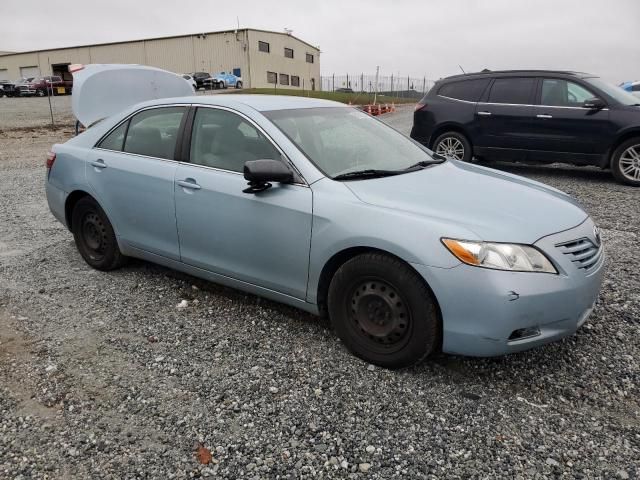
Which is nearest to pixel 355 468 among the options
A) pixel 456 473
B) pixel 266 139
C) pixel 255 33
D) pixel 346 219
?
pixel 456 473

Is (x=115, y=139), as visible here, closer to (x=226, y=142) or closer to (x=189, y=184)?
(x=189, y=184)

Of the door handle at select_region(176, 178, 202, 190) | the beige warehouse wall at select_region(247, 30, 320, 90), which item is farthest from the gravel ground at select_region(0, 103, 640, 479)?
the beige warehouse wall at select_region(247, 30, 320, 90)

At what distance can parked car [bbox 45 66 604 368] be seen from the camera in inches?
106

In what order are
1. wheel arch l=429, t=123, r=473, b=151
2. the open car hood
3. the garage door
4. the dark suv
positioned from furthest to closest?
the garage door < wheel arch l=429, t=123, r=473, b=151 < the dark suv < the open car hood

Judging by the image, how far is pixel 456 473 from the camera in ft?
7.48

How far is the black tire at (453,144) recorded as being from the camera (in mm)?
9305

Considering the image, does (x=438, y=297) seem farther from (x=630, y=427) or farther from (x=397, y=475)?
(x=630, y=427)

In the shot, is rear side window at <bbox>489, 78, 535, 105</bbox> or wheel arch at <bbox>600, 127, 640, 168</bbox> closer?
wheel arch at <bbox>600, 127, 640, 168</bbox>

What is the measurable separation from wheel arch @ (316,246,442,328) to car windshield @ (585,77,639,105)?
7038 millimetres

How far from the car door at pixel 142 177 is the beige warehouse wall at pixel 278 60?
47.3 meters

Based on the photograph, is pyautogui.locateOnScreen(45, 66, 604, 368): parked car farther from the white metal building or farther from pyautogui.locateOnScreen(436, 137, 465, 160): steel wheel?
the white metal building

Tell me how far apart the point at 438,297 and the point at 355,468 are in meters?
0.95

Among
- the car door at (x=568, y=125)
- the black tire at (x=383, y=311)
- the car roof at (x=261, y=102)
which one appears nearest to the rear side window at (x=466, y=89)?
the car door at (x=568, y=125)

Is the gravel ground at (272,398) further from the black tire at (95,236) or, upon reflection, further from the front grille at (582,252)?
the front grille at (582,252)
